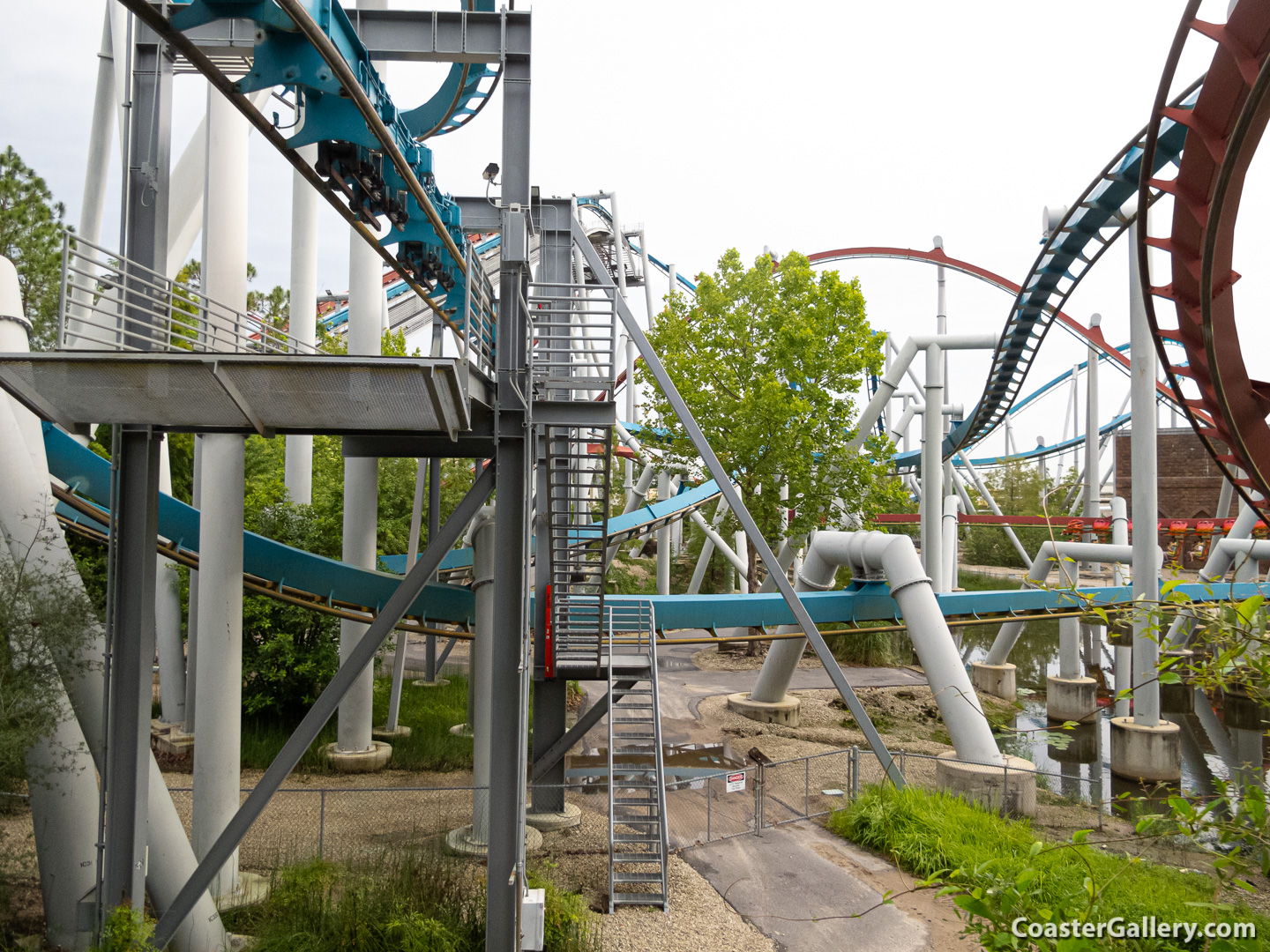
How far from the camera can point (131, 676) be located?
22.7 feet

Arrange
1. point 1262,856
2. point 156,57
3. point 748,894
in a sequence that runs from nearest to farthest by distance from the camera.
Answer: point 1262,856 → point 156,57 → point 748,894

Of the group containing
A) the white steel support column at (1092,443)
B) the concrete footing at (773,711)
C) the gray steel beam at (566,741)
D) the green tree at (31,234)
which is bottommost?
the concrete footing at (773,711)

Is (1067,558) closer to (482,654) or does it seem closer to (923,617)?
(923,617)

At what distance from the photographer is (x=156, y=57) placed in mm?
7844

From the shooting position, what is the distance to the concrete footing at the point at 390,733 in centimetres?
1473

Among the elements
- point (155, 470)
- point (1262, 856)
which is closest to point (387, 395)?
point (155, 470)

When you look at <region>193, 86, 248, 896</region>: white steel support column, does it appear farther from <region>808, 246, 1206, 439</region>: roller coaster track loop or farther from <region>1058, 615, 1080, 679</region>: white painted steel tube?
<region>808, 246, 1206, 439</region>: roller coaster track loop

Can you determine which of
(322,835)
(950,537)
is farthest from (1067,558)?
(322,835)

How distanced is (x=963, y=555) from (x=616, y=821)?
49919 millimetres

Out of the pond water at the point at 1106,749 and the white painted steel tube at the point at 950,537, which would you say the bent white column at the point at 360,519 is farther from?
the white painted steel tube at the point at 950,537

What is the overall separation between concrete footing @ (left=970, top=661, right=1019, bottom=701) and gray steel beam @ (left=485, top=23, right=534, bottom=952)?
1729 centimetres

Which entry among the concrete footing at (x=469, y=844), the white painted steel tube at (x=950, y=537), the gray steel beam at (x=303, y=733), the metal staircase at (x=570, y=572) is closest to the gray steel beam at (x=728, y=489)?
the metal staircase at (x=570, y=572)

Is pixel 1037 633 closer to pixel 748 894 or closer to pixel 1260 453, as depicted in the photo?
pixel 1260 453

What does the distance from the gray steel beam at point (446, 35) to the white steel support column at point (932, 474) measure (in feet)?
43.4
